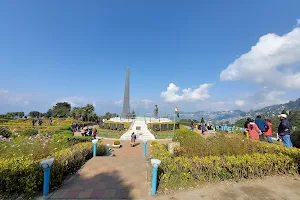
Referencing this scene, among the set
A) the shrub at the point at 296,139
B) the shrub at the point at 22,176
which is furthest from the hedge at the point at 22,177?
the shrub at the point at 296,139

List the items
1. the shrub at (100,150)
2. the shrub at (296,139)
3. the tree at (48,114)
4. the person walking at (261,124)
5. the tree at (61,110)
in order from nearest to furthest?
1. the person walking at (261,124)
2. the shrub at (296,139)
3. the shrub at (100,150)
4. the tree at (61,110)
5. the tree at (48,114)

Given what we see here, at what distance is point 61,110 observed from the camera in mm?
58750

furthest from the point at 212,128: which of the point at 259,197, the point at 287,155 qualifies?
the point at 259,197

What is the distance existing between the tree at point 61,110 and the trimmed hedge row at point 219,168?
5823 cm

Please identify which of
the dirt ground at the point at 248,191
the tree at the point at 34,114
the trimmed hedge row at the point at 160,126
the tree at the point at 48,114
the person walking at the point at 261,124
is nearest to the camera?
the dirt ground at the point at 248,191

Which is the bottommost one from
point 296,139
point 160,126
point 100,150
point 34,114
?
point 100,150

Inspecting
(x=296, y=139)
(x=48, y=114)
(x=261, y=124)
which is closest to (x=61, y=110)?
(x=48, y=114)

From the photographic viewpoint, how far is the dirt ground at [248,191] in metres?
3.77

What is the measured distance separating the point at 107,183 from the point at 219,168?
3.46 meters

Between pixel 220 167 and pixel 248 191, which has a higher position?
pixel 220 167

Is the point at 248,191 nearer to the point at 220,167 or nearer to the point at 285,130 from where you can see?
the point at 220,167

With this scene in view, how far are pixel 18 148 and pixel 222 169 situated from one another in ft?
24.3

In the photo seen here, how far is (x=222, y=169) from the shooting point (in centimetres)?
455

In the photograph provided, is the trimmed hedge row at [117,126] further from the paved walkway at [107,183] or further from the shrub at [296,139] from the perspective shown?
the shrub at [296,139]
